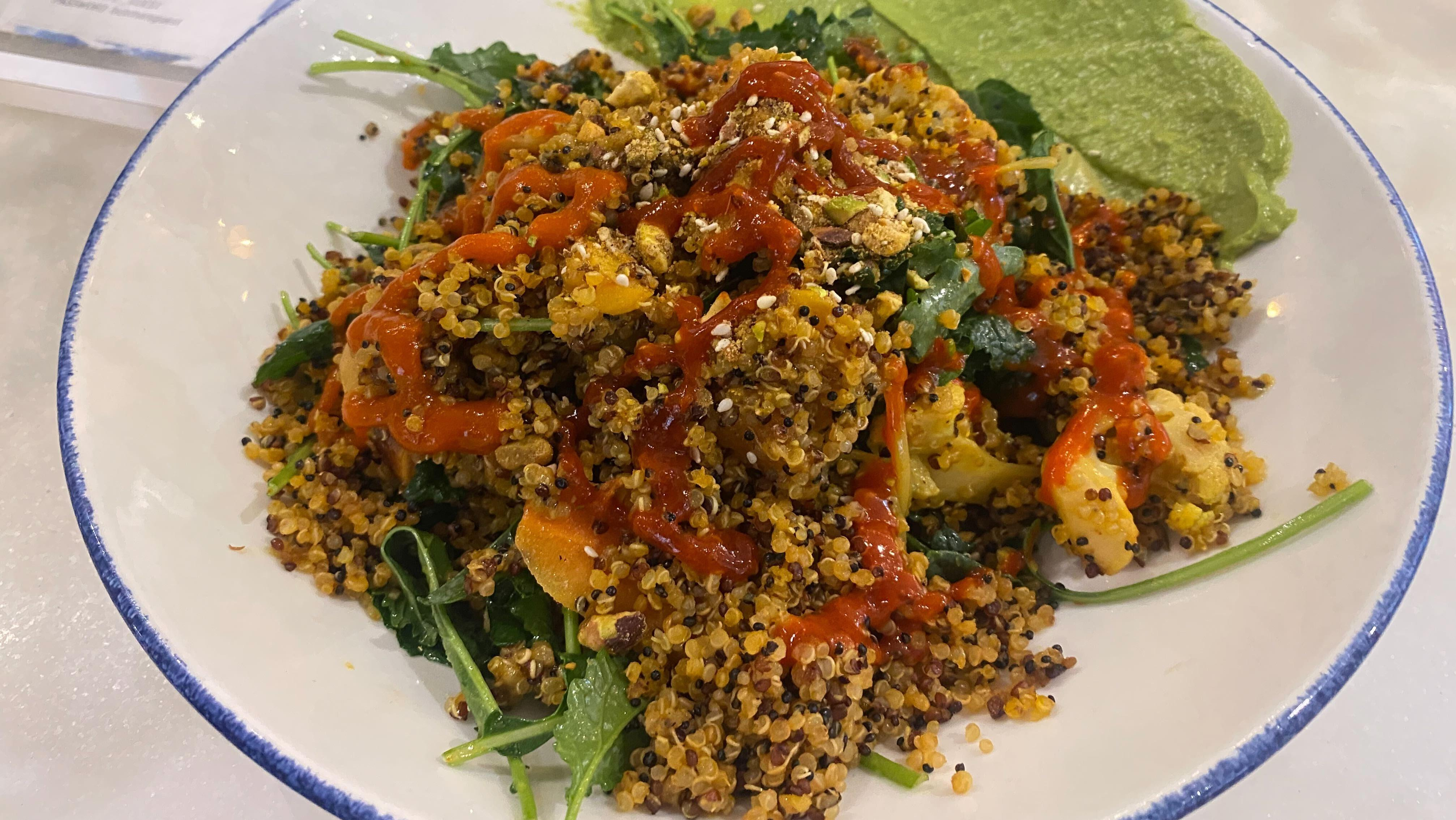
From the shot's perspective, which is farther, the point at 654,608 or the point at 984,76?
the point at 984,76

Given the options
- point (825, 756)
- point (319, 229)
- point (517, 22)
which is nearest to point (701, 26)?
point (517, 22)

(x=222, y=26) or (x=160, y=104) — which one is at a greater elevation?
(x=222, y=26)

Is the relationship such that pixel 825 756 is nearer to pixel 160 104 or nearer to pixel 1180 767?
pixel 1180 767

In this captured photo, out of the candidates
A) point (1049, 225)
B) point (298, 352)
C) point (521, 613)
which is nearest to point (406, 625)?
point (521, 613)

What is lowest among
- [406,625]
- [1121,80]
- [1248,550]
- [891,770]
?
[406,625]

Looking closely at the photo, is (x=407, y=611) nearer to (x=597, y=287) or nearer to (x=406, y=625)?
(x=406, y=625)

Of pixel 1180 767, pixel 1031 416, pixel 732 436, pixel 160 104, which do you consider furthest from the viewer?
pixel 160 104
